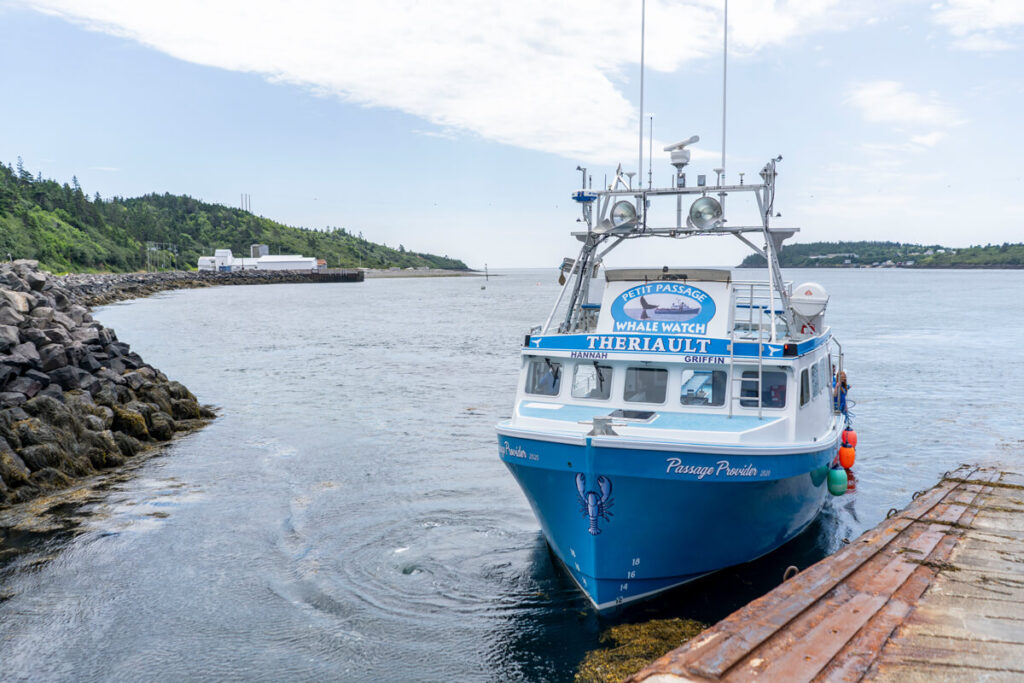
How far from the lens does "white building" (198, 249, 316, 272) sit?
157 m

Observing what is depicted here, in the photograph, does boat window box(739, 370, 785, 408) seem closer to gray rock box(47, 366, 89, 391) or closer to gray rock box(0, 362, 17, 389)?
gray rock box(0, 362, 17, 389)

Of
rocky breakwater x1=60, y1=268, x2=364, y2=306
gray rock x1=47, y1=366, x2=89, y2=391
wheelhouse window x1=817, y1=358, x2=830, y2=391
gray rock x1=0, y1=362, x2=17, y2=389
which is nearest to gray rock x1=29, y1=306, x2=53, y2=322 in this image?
gray rock x1=47, y1=366, x2=89, y2=391

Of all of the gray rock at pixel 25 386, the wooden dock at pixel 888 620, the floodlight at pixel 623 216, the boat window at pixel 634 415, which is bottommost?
the wooden dock at pixel 888 620

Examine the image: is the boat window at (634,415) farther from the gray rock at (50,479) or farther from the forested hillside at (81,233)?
the forested hillside at (81,233)

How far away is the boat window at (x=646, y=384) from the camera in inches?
473

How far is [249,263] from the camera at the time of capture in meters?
172

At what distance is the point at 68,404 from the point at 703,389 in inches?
619

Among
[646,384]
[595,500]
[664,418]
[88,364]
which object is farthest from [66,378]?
[664,418]

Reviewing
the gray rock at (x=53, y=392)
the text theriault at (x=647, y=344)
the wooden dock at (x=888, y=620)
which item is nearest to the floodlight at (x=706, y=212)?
the text theriault at (x=647, y=344)

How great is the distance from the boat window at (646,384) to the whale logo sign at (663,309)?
0.75m

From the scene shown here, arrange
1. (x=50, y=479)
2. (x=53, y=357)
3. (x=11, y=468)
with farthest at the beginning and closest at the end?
(x=53, y=357), (x=50, y=479), (x=11, y=468)

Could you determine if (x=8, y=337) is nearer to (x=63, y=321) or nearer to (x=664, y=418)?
(x=63, y=321)

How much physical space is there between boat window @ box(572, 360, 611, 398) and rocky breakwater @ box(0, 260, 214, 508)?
11981mm

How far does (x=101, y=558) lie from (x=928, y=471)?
19115 millimetres
